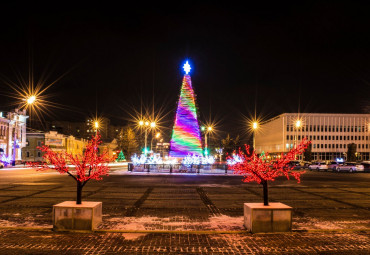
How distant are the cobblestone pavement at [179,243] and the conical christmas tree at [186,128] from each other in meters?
31.2

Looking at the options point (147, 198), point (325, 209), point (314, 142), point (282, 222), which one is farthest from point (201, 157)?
point (314, 142)

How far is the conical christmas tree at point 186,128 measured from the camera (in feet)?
130

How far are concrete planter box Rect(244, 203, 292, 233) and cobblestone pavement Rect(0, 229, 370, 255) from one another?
219mm

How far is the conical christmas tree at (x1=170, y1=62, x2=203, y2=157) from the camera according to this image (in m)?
39.5

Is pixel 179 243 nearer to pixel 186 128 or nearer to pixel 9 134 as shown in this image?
pixel 186 128

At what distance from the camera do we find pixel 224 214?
11.3m

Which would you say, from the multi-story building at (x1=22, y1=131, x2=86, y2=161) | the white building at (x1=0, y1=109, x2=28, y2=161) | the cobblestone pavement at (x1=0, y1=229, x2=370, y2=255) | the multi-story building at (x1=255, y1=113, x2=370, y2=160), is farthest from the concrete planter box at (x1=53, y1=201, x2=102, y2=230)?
the multi-story building at (x1=255, y1=113, x2=370, y2=160)

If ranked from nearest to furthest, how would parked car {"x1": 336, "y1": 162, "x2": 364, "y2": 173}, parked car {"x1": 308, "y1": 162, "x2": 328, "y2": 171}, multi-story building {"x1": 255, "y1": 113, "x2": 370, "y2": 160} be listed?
parked car {"x1": 336, "y1": 162, "x2": 364, "y2": 173} < parked car {"x1": 308, "y1": 162, "x2": 328, "y2": 171} < multi-story building {"x1": 255, "y1": 113, "x2": 370, "y2": 160}

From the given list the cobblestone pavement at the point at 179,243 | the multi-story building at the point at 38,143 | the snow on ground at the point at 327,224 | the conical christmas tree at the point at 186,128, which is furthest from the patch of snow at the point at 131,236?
the multi-story building at the point at 38,143

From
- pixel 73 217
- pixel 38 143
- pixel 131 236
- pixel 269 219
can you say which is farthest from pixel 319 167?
pixel 38 143

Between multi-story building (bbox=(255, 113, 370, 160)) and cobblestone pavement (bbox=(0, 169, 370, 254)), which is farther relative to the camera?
multi-story building (bbox=(255, 113, 370, 160))

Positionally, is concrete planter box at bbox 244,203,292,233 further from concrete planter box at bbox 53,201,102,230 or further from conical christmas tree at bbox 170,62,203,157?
conical christmas tree at bbox 170,62,203,157

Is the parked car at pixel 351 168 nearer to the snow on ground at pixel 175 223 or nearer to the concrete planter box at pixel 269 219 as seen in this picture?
the snow on ground at pixel 175 223

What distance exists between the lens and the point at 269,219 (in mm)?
8594
